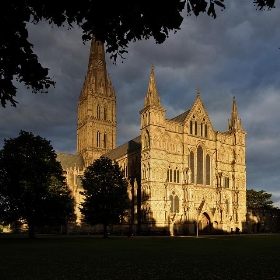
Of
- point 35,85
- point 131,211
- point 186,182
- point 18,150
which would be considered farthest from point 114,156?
point 35,85

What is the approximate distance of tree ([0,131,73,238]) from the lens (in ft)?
155

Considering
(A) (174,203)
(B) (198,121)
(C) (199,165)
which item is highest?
(B) (198,121)

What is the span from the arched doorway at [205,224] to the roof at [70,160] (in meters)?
42.1

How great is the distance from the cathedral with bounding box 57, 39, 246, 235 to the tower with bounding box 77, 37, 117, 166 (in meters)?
21.0

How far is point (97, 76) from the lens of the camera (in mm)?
113125

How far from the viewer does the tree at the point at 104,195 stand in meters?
54.0

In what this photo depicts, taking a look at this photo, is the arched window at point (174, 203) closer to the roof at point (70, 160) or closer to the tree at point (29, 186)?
the tree at point (29, 186)

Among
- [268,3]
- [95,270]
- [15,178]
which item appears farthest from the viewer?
[15,178]

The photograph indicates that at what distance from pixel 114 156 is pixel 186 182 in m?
28.7

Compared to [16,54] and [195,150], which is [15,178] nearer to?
[195,150]

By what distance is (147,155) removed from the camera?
65.6 m

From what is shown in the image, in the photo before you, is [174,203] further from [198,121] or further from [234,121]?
[234,121]

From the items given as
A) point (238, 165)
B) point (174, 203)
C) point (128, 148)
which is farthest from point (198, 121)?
point (128, 148)

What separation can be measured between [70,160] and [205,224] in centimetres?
4646
